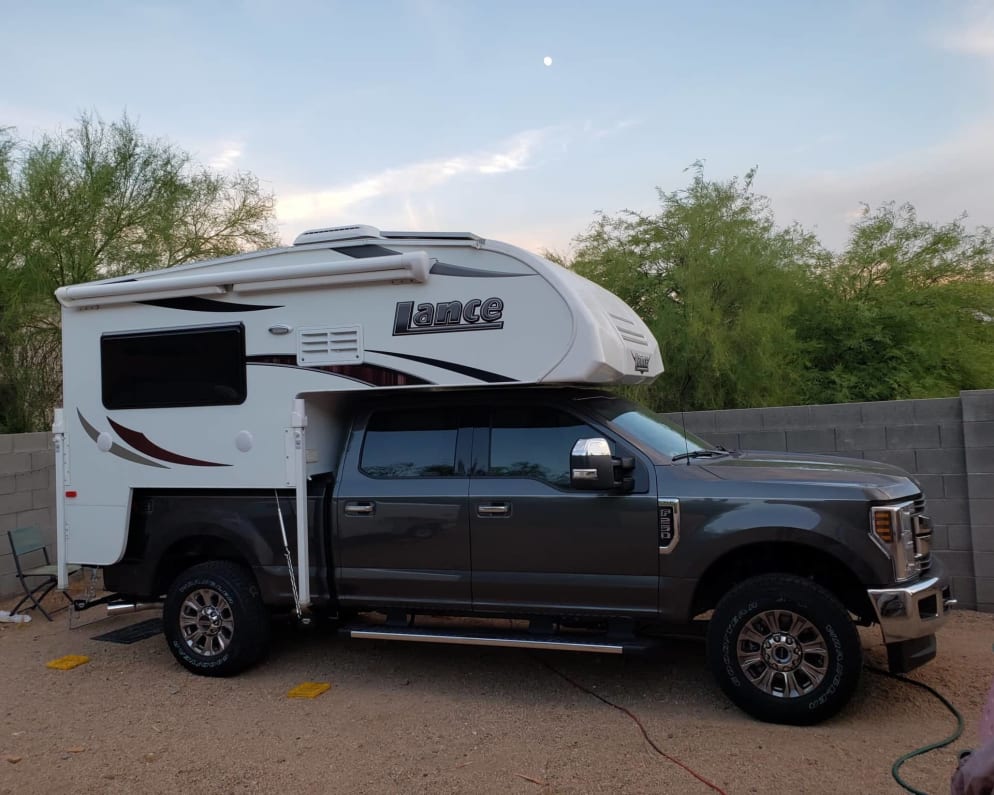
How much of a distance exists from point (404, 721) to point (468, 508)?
1.36m

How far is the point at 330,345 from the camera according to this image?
6078mm

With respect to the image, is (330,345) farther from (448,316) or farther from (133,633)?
(133,633)

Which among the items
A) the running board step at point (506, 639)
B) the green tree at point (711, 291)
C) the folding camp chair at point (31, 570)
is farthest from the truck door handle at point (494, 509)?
the green tree at point (711, 291)

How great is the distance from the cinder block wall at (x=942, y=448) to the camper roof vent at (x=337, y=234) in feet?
13.5

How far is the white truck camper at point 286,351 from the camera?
565cm

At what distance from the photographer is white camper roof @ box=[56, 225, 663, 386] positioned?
5547mm

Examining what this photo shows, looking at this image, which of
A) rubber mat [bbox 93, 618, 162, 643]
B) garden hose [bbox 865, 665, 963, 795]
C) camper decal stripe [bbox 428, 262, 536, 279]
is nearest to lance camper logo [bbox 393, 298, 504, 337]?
camper decal stripe [bbox 428, 262, 536, 279]

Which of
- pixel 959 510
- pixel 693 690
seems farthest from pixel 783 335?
pixel 693 690

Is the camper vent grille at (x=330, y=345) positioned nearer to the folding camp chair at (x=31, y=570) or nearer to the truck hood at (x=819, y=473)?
the truck hood at (x=819, y=473)

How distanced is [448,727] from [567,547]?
1.28 m

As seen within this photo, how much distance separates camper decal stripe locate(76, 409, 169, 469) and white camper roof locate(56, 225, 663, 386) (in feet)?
2.66

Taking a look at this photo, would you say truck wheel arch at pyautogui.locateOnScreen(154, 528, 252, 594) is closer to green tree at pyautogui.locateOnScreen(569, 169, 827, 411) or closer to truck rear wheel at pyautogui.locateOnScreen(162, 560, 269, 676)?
truck rear wheel at pyautogui.locateOnScreen(162, 560, 269, 676)

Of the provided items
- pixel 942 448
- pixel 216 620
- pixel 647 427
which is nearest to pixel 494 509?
pixel 647 427

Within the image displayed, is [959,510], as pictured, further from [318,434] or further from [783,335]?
[783,335]
